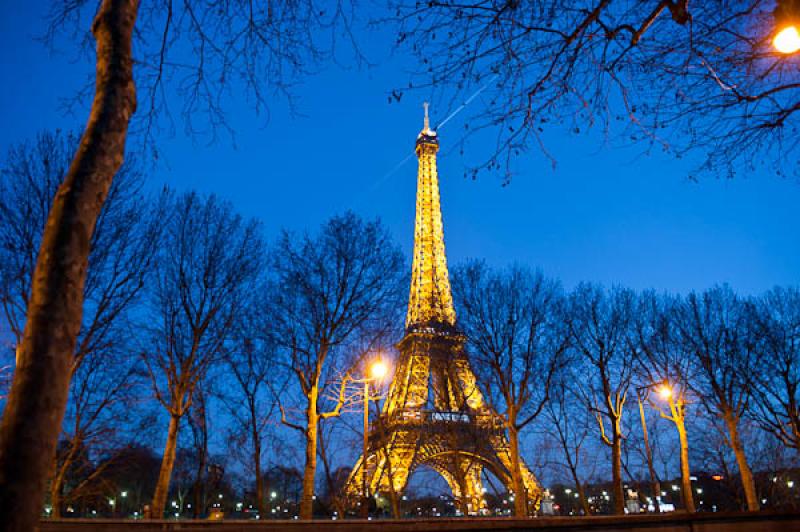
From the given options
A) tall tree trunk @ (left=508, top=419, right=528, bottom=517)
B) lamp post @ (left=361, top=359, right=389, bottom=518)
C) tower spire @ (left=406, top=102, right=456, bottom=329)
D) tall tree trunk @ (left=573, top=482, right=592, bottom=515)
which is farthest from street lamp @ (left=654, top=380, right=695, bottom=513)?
tower spire @ (left=406, top=102, right=456, bottom=329)

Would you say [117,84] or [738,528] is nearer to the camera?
[117,84]

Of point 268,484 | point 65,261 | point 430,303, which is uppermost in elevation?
point 430,303

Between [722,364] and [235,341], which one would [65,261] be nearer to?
[235,341]

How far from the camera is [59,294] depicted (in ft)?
12.3

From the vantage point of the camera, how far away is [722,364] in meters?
27.0

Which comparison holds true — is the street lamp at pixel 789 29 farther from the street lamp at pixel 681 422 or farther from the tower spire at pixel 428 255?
the tower spire at pixel 428 255

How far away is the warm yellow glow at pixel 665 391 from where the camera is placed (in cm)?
2520

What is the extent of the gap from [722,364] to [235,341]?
933 inches

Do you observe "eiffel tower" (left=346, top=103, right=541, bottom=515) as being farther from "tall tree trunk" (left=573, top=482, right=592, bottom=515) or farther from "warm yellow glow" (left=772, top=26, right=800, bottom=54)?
"warm yellow glow" (left=772, top=26, right=800, bottom=54)

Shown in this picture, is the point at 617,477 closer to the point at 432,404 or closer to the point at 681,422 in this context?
the point at 681,422

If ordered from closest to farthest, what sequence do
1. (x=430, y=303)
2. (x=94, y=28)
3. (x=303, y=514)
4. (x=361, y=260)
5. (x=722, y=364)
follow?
(x=94, y=28)
(x=303, y=514)
(x=361, y=260)
(x=722, y=364)
(x=430, y=303)

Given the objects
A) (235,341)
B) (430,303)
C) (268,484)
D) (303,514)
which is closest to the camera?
(303,514)

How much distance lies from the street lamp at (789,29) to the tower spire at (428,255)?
4320 centimetres

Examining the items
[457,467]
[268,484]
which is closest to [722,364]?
[457,467]
